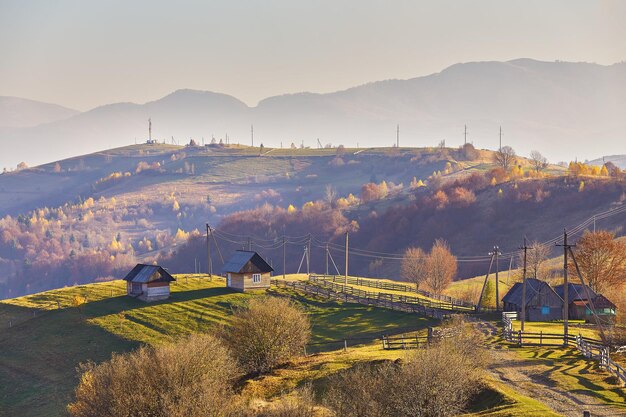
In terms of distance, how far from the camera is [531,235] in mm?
184500

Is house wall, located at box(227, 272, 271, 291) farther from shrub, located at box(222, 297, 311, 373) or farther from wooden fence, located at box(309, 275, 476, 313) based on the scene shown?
shrub, located at box(222, 297, 311, 373)

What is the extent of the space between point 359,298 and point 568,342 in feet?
107

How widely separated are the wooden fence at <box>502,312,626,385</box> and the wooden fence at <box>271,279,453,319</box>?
12051mm

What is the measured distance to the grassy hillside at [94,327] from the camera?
2695 inches

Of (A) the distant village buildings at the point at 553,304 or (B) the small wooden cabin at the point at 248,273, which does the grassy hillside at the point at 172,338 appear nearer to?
(B) the small wooden cabin at the point at 248,273

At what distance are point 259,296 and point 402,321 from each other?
2133 centimetres

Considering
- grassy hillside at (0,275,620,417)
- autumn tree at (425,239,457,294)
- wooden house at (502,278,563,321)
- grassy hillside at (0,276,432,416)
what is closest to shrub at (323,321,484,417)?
grassy hillside at (0,275,620,417)

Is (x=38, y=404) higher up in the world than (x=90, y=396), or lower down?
lower down

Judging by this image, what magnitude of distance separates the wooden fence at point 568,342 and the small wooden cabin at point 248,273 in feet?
122

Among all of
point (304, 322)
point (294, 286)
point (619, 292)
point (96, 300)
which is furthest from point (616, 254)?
point (96, 300)

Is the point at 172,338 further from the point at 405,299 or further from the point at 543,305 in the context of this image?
the point at 543,305

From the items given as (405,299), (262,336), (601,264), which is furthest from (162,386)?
(601,264)

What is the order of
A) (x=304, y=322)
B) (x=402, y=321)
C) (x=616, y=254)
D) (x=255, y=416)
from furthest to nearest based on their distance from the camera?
(x=616, y=254) → (x=402, y=321) → (x=304, y=322) → (x=255, y=416)

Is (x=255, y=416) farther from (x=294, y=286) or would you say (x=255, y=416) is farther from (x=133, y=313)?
(x=294, y=286)
